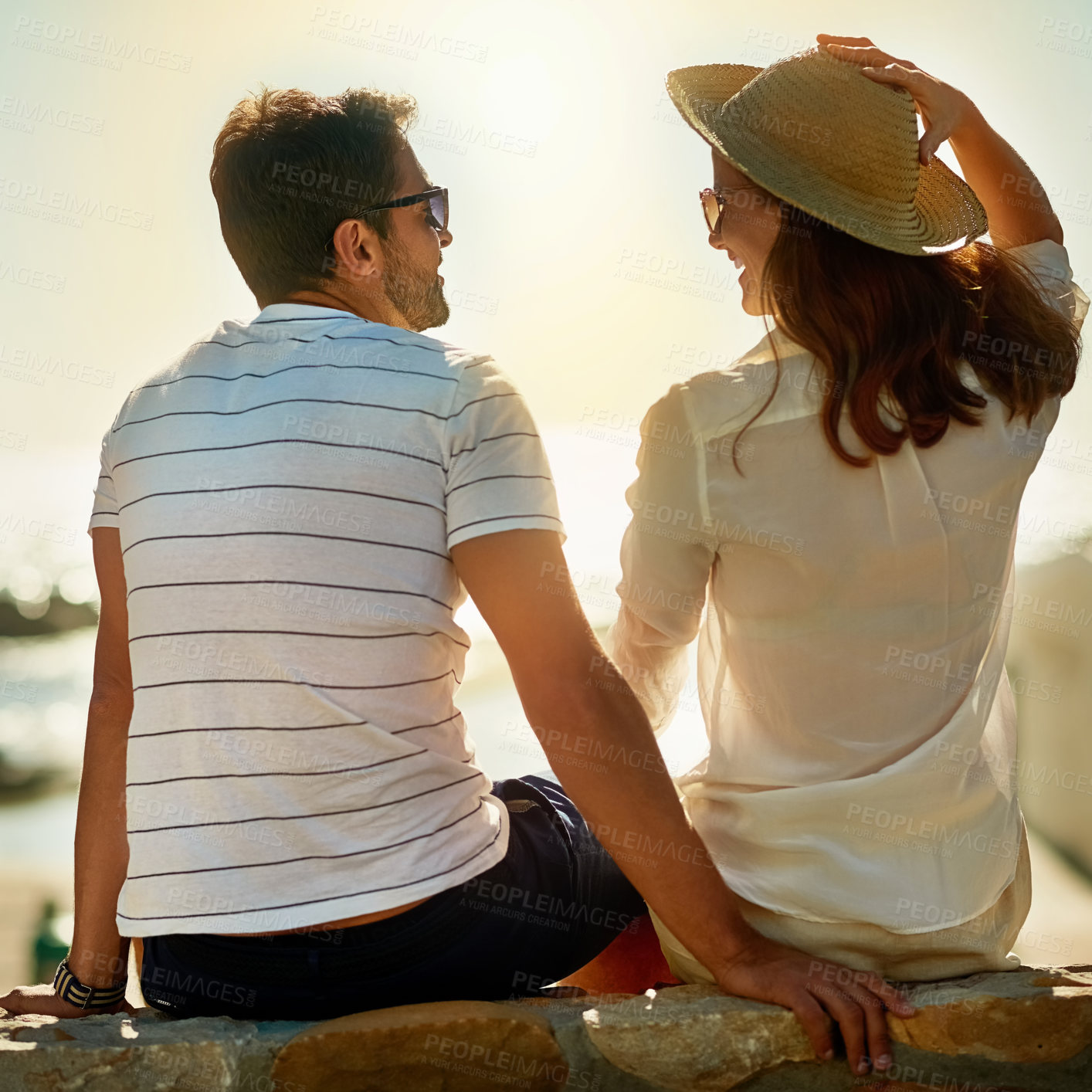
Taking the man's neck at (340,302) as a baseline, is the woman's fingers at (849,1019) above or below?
below

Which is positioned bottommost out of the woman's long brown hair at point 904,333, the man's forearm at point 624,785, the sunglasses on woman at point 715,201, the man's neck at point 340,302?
the man's forearm at point 624,785

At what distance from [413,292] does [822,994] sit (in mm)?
1331

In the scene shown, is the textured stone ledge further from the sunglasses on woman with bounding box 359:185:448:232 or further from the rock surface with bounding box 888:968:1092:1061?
the sunglasses on woman with bounding box 359:185:448:232

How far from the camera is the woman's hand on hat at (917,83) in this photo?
5.92 ft

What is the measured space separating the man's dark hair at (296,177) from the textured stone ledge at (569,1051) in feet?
3.82

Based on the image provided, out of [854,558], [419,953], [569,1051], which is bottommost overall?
[569,1051]

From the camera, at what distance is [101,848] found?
5.74 feet

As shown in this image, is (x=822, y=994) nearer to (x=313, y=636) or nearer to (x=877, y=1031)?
(x=877, y=1031)

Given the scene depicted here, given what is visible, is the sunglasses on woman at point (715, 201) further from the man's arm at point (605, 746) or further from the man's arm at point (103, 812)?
the man's arm at point (103, 812)

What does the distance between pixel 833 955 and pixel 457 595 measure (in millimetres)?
770

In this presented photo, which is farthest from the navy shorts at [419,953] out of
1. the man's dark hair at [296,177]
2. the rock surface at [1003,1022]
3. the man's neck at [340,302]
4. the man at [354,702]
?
the man's dark hair at [296,177]

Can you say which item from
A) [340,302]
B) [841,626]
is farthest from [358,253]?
[841,626]

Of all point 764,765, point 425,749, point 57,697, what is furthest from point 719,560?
point 57,697

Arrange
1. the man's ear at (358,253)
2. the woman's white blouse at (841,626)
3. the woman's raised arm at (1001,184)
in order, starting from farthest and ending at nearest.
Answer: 1. the woman's raised arm at (1001,184)
2. the man's ear at (358,253)
3. the woman's white blouse at (841,626)
